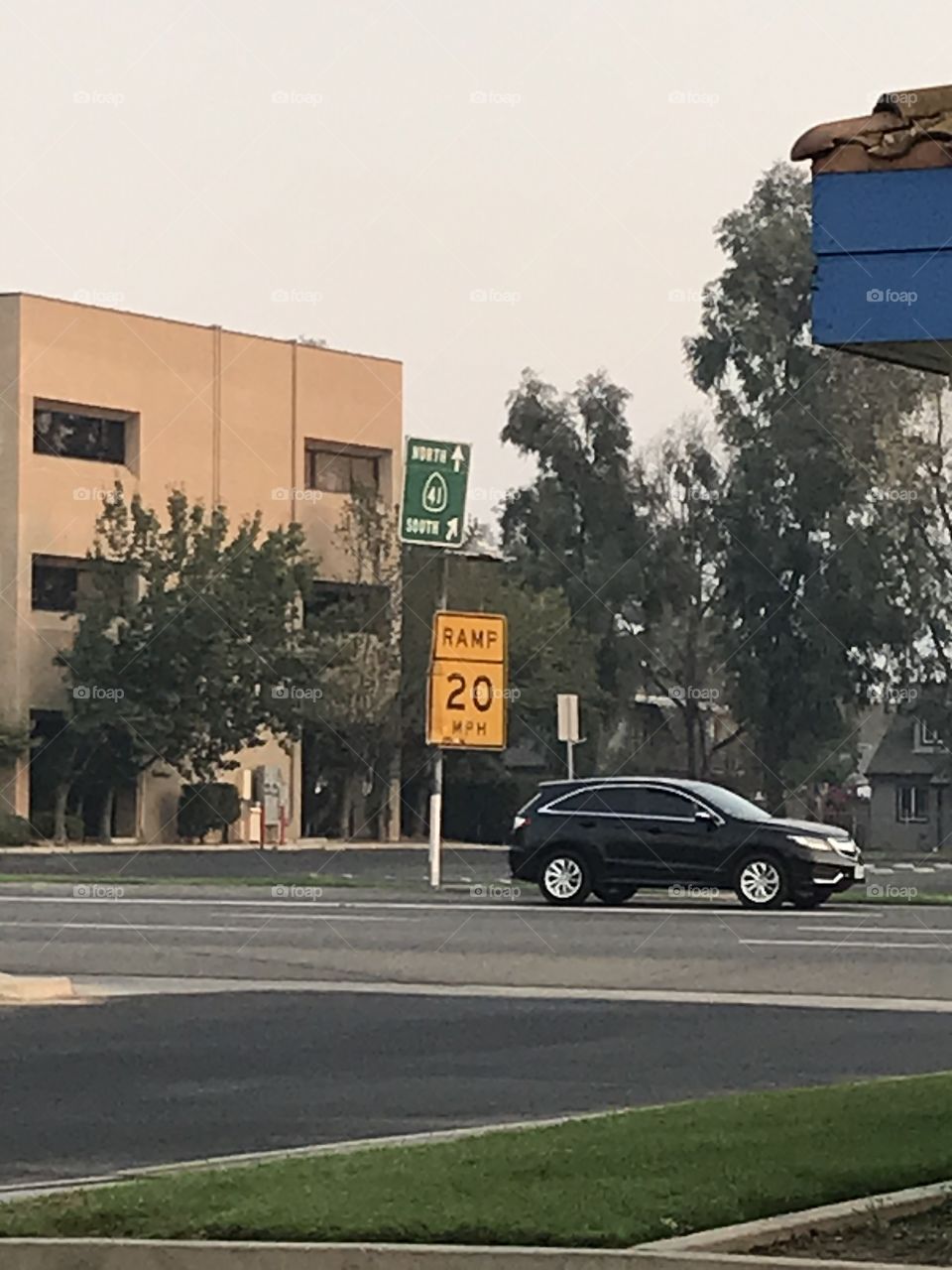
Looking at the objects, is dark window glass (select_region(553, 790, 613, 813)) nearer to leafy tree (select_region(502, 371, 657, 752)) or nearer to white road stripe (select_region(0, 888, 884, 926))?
white road stripe (select_region(0, 888, 884, 926))

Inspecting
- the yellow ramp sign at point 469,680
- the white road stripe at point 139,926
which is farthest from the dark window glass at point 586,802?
the yellow ramp sign at point 469,680

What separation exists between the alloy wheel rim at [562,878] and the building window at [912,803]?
5723cm

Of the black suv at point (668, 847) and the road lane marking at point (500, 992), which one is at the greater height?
the black suv at point (668, 847)

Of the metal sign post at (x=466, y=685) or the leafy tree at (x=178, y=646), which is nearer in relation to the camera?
the metal sign post at (x=466, y=685)

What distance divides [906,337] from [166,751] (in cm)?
5197

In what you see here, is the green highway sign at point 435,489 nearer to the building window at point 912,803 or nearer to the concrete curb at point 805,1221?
the concrete curb at point 805,1221

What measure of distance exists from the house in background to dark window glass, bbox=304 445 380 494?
24043 millimetres

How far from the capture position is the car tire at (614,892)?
31797 mm

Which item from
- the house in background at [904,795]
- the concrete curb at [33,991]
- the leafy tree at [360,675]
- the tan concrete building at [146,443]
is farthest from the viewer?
the house in background at [904,795]

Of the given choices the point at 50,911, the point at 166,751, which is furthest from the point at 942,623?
the point at 50,911

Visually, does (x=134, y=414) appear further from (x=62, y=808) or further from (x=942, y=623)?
(x=942, y=623)

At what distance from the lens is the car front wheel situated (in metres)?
31.1

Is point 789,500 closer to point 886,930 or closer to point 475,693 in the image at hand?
point 475,693

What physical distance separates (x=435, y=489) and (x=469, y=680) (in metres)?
2.76
